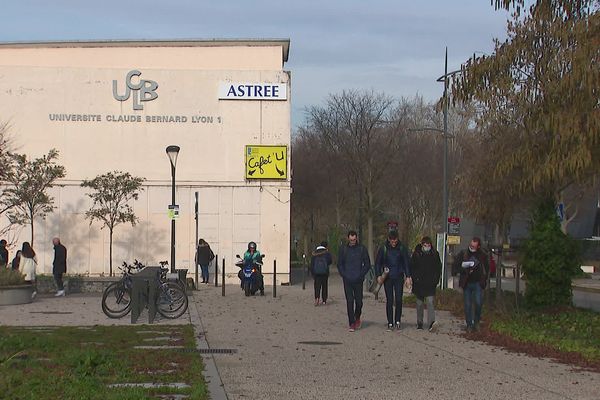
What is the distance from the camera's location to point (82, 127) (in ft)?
119

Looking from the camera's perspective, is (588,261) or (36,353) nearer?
(36,353)

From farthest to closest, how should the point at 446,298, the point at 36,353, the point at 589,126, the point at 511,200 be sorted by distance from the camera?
the point at 446,298 < the point at 511,200 < the point at 589,126 < the point at 36,353

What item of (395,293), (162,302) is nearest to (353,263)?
(395,293)

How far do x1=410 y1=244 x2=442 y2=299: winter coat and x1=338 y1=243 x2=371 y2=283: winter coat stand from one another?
838mm

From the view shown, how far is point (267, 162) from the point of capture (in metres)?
36.4

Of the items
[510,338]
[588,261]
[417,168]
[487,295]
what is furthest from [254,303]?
[588,261]

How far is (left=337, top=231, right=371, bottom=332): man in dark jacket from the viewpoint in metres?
16.0

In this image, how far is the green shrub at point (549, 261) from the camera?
17672mm

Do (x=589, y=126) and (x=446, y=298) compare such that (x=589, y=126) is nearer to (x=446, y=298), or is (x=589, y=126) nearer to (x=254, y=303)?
(x=446, y=298)

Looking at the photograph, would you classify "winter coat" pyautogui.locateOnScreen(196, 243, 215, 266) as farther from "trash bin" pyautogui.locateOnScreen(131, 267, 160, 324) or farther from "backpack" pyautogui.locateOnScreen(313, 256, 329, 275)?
"trash bin" pyautogui.locateOnScreen(131, 267, 160, 324)

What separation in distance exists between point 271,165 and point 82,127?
24.2 ft

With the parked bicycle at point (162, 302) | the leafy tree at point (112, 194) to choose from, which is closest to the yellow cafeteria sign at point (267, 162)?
the leafy tree at point (112, 194)

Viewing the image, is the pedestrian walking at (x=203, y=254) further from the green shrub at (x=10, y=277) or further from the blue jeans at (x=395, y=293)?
the blue jeans at (x=395, y=293)

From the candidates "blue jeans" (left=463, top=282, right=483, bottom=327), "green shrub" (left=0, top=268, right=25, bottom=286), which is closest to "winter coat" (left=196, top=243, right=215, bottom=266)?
"green shrub" (left=0, top=268, right=25, bottom=286)
